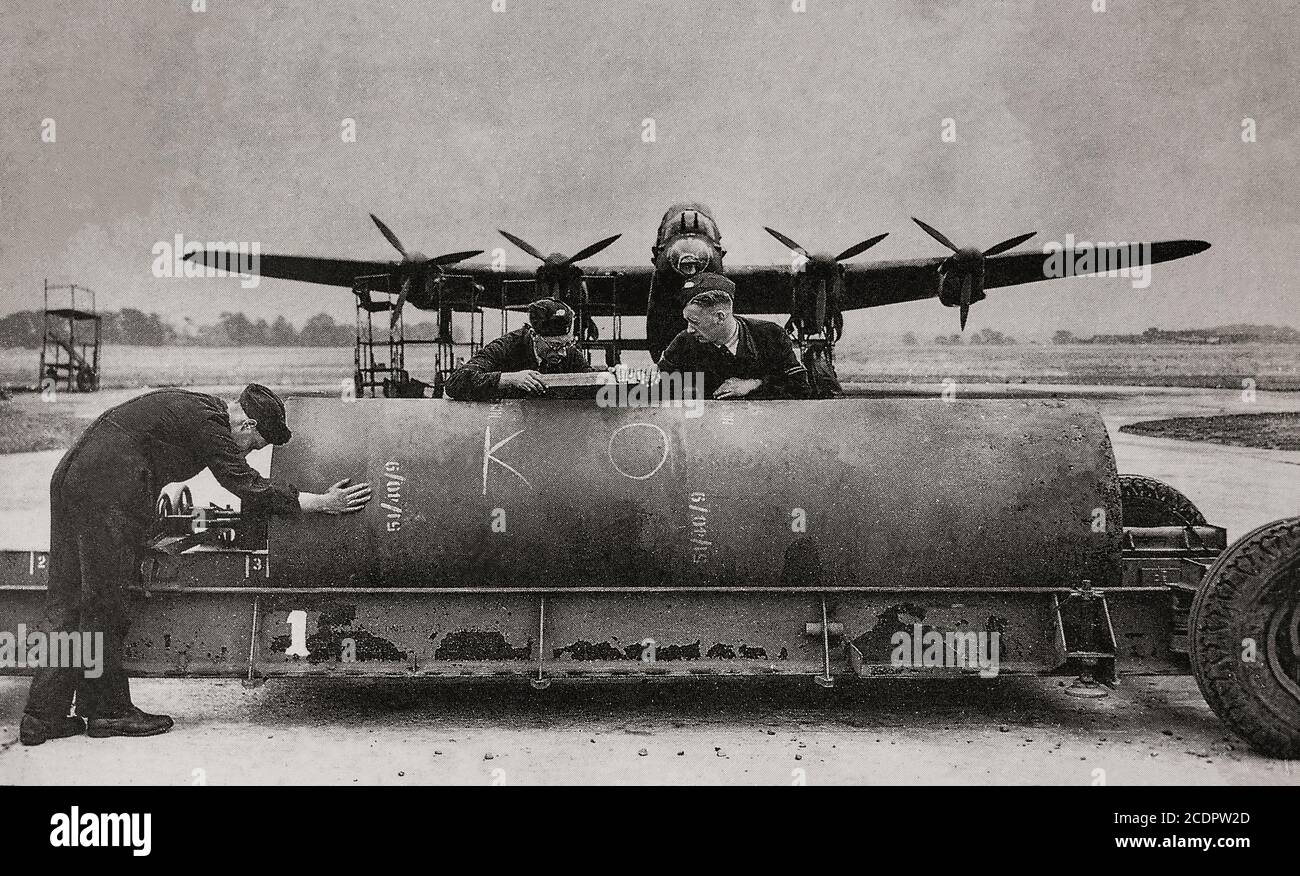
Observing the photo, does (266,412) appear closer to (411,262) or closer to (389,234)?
Result: (389,234)

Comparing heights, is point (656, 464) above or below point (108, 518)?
above

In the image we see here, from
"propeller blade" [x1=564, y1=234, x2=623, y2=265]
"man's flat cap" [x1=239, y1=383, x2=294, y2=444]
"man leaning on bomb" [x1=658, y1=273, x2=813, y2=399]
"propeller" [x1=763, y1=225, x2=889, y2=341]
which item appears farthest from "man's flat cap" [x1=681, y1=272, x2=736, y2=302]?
"propeller blade" [x1=564, y1=234, x2=623, y2=265]

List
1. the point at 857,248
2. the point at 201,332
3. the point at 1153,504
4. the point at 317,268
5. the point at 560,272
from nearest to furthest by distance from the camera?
1. the point at 1153,504
2. the point at 560,272
3. the point at 857,248
4. the point at 201,332
5. the point at 317,268

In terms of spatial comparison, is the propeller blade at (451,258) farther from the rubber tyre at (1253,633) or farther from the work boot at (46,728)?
the rubber tyre at (1253,633)

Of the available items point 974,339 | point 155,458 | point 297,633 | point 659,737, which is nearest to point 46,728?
point 297,633
